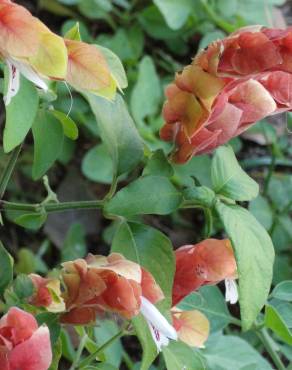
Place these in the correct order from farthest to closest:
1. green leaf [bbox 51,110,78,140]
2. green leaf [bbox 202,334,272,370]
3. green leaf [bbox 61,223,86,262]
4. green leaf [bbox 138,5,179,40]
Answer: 1. green leaf [bbox 138,5,179,40]
2. green leaf [bbox 61,223,86,262]
3. green leaf [bbox 202,334,272,370]
4. green leaf [bbox 51,110,78,140]

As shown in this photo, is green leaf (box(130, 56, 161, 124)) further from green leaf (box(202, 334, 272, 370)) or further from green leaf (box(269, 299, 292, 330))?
green leaf (box(269, 299, 292, 330))

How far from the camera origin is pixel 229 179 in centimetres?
85

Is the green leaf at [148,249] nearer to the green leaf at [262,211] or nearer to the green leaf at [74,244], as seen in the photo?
the green leaf at [262,211]

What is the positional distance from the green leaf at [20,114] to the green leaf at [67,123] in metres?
0.13

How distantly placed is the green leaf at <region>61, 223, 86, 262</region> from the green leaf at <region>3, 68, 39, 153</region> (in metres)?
1.00

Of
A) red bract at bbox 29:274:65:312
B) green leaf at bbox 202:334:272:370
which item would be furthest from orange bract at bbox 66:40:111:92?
green leaf at bbox 202:334:272:370

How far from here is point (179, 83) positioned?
2.70 feet

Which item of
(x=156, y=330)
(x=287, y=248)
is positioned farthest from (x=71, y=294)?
(x=287, y=248)

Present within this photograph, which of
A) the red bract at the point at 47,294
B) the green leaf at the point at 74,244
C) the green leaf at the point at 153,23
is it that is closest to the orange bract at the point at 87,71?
the red bract at the point at 47,294

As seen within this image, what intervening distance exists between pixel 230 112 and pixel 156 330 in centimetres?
21

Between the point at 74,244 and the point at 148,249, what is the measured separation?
933 mm

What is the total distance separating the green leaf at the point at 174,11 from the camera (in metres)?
1.83

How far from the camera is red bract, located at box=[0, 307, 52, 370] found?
69cm

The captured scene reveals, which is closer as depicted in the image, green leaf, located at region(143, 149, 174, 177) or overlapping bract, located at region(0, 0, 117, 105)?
overlapping bract, located at region(0, 0, 117, 105)
